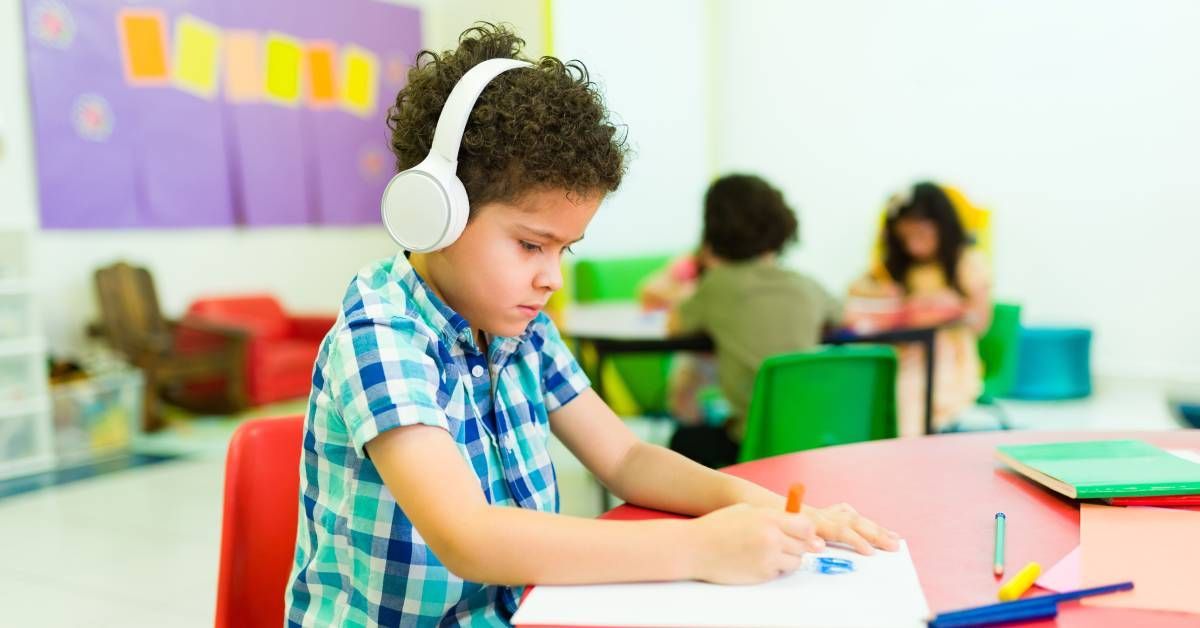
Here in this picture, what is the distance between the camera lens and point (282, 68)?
215 inches

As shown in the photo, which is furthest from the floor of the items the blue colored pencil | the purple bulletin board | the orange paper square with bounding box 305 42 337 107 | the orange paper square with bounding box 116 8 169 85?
the orange paper square with bounding box 305 42 337 107

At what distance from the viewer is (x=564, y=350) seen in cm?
112

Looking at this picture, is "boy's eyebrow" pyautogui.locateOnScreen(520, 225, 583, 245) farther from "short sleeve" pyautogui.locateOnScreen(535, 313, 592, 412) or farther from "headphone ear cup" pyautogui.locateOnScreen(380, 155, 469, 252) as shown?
"short sleeve" pyautogui.locateOnScreen(535, 313, 592, 412)

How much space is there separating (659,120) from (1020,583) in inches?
152

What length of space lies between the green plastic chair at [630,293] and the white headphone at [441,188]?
332 centimetres

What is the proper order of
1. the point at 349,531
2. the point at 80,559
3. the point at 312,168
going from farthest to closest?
the point at 312,168, the point at 80,559, the point at 349,531

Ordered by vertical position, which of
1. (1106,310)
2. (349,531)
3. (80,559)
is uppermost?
(349,531)

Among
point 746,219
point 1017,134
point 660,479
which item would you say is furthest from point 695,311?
point 1017,134

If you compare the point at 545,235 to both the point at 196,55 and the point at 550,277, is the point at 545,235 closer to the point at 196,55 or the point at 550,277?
the point at 550,277

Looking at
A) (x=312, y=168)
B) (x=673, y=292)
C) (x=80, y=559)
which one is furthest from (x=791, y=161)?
(x=80, y=559)

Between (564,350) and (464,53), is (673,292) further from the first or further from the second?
(464,53)

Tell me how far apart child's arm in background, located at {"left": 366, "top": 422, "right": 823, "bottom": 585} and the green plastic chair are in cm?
341

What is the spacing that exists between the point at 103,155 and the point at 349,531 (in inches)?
174

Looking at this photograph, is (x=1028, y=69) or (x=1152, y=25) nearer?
(x=1152, y=25)
